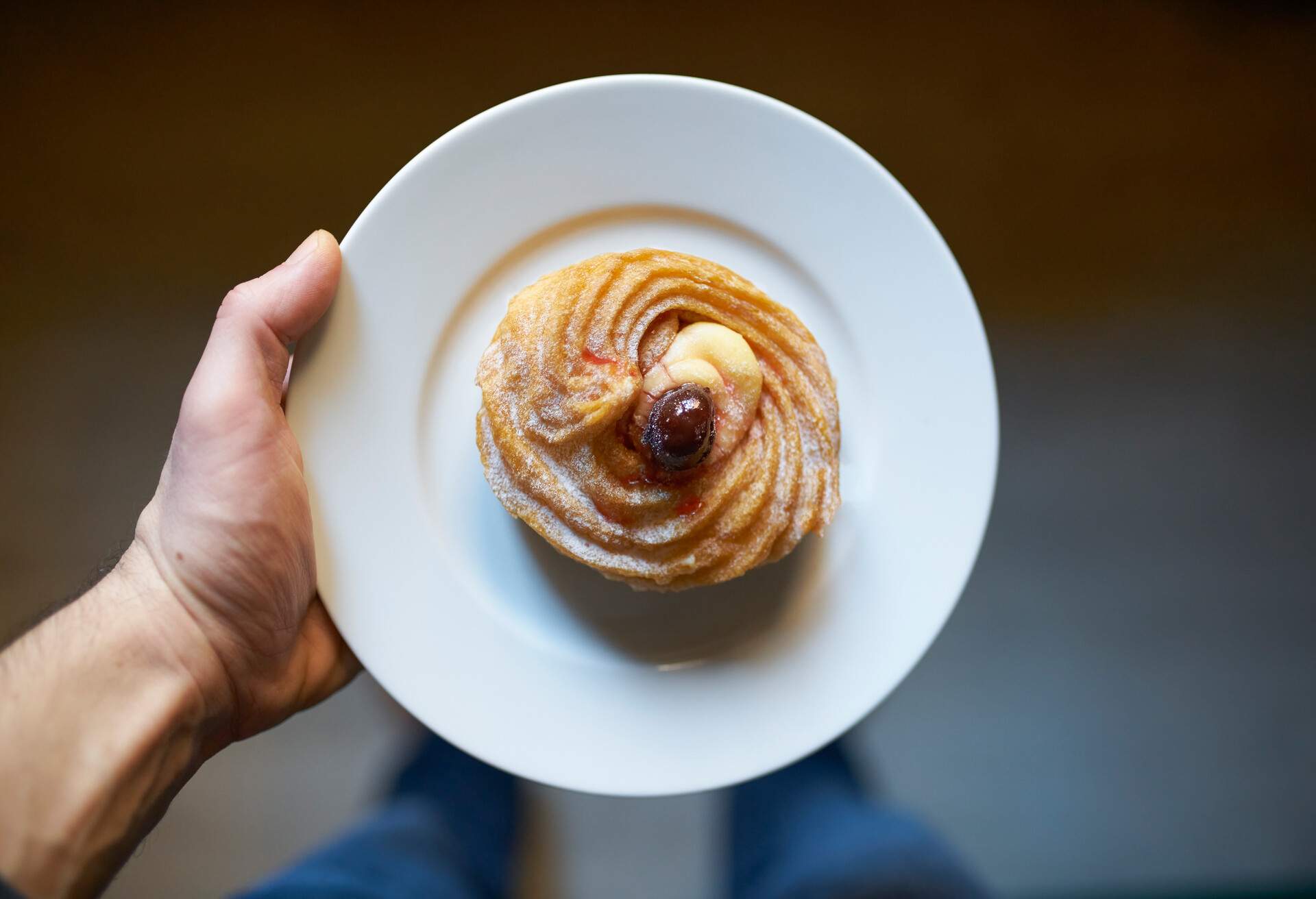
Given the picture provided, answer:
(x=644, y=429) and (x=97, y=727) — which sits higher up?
(x=644, y=429)

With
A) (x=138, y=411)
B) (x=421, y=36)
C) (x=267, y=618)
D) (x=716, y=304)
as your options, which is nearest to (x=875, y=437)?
(x=716, y=304)

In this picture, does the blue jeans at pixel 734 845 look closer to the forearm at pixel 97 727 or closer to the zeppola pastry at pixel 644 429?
the forearm at pixel 97 727

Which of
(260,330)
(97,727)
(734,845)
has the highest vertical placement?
(260,330)

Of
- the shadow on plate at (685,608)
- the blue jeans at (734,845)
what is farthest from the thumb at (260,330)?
the blue jeans at (734,845)

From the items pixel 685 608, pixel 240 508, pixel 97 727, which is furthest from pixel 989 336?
pixel 97 727

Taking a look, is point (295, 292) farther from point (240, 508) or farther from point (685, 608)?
point (685, 608)

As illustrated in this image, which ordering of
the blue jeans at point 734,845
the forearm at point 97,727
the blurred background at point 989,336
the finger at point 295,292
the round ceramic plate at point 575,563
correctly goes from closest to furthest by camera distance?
the forearm at point 97,727 → the finger at point 295,292 → the round ceramic plate at point 575,563 → the blue jeans at point 734,845 → the blurred background at point 989,336
